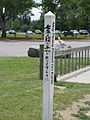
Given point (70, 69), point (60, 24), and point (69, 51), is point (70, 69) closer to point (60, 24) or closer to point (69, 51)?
point (69, 51)

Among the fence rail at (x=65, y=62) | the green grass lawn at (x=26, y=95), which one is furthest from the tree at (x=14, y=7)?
the green grass lawn at (x=26, y=95)

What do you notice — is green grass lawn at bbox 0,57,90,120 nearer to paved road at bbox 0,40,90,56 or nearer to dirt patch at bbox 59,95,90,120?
dirt patch at bbox 59,95,90,120

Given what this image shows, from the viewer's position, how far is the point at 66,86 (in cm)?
1019

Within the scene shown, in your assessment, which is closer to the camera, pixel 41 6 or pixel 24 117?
pixel 24 117

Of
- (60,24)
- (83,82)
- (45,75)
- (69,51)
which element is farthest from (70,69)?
(60,24)

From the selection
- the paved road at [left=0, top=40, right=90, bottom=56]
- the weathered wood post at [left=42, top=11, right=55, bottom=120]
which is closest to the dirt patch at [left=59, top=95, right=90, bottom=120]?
the weathered wood post at [left=42, top=11, right=55, bottom=120]

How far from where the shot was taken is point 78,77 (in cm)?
1226

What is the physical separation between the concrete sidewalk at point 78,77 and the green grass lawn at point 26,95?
0.78 m

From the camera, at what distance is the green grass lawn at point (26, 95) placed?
7.02 m

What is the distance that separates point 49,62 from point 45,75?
211mm

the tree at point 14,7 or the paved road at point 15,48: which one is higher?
→ the tree at point 14,7

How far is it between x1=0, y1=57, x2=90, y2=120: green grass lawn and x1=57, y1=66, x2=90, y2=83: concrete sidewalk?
2.54 ft

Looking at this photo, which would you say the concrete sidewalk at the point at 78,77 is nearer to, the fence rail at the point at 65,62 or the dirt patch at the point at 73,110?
the fence rail at the point at 65,62

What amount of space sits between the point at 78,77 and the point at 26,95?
4034 millimetres
